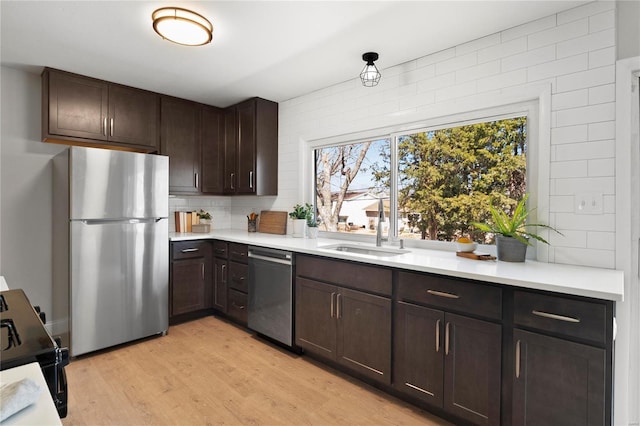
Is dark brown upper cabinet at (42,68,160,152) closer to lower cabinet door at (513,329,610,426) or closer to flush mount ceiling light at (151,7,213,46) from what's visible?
flush mount ceiling light at (151,7,213,46)

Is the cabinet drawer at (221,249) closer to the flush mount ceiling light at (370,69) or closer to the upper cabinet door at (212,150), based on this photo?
the upper cabinet door at (212,150)

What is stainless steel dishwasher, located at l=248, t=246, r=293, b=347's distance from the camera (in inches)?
113

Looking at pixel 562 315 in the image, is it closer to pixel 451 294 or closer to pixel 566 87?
pixel 451 294

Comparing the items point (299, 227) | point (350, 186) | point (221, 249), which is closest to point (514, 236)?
point (350, 186)

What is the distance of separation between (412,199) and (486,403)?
5.27 ft

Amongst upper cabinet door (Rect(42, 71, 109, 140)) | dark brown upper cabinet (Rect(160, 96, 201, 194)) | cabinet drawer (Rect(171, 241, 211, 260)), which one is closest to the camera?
upper cabinet door (Rect(42, 71, 109, 140))

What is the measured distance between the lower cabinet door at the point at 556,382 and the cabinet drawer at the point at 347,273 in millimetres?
795

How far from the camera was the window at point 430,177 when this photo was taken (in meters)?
2.43

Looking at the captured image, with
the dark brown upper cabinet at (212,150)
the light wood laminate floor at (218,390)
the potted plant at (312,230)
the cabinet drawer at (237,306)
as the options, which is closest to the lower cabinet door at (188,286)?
the cabinet drawer at (237,306)

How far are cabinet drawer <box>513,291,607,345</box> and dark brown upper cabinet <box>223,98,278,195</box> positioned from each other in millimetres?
2868

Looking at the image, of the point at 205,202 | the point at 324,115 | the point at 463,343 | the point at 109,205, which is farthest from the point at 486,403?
the point at 205,202

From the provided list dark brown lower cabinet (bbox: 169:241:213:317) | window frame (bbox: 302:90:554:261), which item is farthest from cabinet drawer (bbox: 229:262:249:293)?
window frame (bbox: 302:90:554:261)

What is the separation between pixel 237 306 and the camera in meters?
3.46

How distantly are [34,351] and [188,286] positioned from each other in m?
2.69
